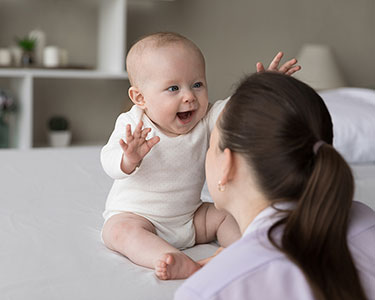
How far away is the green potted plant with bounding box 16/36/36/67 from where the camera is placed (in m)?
3.01

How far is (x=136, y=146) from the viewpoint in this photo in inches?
41.6

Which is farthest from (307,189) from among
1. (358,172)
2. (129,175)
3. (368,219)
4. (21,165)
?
(21,165)

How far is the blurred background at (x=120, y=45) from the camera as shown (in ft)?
10.1

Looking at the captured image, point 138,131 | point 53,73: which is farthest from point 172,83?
point 53,73

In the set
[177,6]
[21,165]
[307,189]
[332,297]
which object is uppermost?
[177,6]

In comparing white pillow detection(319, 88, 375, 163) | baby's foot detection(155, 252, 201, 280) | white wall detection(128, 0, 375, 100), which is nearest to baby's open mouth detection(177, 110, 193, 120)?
baby's foot detection(155, 252, 201, 280)

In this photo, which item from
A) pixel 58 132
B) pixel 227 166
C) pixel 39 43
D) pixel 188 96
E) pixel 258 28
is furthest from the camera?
pixel 258 28

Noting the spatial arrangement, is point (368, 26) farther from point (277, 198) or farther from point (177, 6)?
point (277, 198)

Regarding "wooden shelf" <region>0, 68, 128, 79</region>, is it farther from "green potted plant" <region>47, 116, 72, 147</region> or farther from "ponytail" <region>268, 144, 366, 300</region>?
"ponytail" <region>268, 144, 366, 300</region>

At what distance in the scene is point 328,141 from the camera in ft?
2.77

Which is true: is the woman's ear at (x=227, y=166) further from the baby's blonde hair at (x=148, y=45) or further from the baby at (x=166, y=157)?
the baby's blonde hair at (x=148, y=45)

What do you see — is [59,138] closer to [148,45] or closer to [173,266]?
[148,45]

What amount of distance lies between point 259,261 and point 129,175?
0.48 metres

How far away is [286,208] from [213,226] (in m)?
0.44
